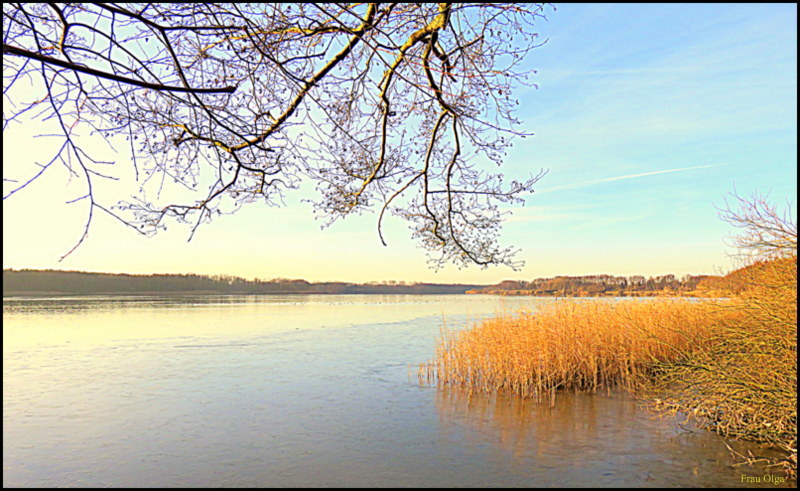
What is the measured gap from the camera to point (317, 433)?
→ 24.0ft

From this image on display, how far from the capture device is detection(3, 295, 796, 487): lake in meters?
5.73

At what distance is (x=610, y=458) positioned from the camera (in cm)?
615

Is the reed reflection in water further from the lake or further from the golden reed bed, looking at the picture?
the golden reed bed

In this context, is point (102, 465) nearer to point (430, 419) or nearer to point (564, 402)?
point (430, 419)

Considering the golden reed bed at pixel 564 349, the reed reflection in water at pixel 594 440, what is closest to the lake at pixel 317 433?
the reed reflection in water at pixel 594 440

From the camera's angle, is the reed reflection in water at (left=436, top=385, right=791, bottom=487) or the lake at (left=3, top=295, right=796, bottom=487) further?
the lake at (left=3, top=295, right=796, bottom=487)

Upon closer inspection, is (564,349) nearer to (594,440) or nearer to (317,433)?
(594,440)

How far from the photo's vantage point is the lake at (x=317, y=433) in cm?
573

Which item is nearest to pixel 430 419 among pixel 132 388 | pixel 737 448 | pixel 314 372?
pixel 737 448

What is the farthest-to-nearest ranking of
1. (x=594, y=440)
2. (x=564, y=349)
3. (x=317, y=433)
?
(x=564, y=349) → (x=317, y=433) → (x=594, y=440)

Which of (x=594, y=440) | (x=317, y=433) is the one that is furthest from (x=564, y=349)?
(x=317, y=433)

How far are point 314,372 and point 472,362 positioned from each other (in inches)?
142

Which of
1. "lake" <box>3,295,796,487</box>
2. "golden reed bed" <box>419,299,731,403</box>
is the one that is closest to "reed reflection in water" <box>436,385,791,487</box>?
"lake" <box>3,295,796,487</box>

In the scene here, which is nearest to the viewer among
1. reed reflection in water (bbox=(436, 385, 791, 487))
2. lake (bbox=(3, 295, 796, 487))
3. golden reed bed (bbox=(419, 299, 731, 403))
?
reed reflection in water (bbox=(436, 385, 791, 487))
